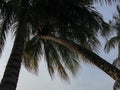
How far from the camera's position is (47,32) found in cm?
1465

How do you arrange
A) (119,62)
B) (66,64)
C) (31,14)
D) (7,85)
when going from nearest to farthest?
(7,85)
(31,14)
(66,64)
(119,62)

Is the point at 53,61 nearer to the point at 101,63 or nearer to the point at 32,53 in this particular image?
the point at 32,53

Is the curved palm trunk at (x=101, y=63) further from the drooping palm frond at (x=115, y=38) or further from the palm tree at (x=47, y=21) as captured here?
the drooping palm frond at (x=115, y=38)

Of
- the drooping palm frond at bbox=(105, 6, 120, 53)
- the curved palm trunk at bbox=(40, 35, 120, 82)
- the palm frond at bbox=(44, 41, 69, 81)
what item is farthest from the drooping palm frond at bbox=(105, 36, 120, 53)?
the curved palm trunk at bbox=(40, 35, 120, 82)

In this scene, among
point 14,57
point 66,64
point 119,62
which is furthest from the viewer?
point 119,62

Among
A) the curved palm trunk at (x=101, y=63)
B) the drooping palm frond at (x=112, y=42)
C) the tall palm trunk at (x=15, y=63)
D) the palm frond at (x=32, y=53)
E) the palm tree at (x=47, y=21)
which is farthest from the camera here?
the drooping palm frond at (x=112, y=42)

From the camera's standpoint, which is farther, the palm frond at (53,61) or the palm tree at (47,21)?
the palm frond at (53,61)

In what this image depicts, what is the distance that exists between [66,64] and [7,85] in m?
7.35

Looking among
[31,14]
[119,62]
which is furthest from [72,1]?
[119,62]

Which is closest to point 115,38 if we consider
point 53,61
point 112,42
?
point 112,42

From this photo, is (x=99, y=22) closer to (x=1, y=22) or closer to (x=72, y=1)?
(x=72, y=1)

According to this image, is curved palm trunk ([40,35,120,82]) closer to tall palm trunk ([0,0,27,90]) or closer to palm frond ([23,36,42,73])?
tall palm trunk ([0,0,27,90])

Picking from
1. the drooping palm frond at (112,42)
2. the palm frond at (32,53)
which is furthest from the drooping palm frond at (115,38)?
the palm frond at (32,53)

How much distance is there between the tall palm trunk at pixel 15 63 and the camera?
1028 cm
